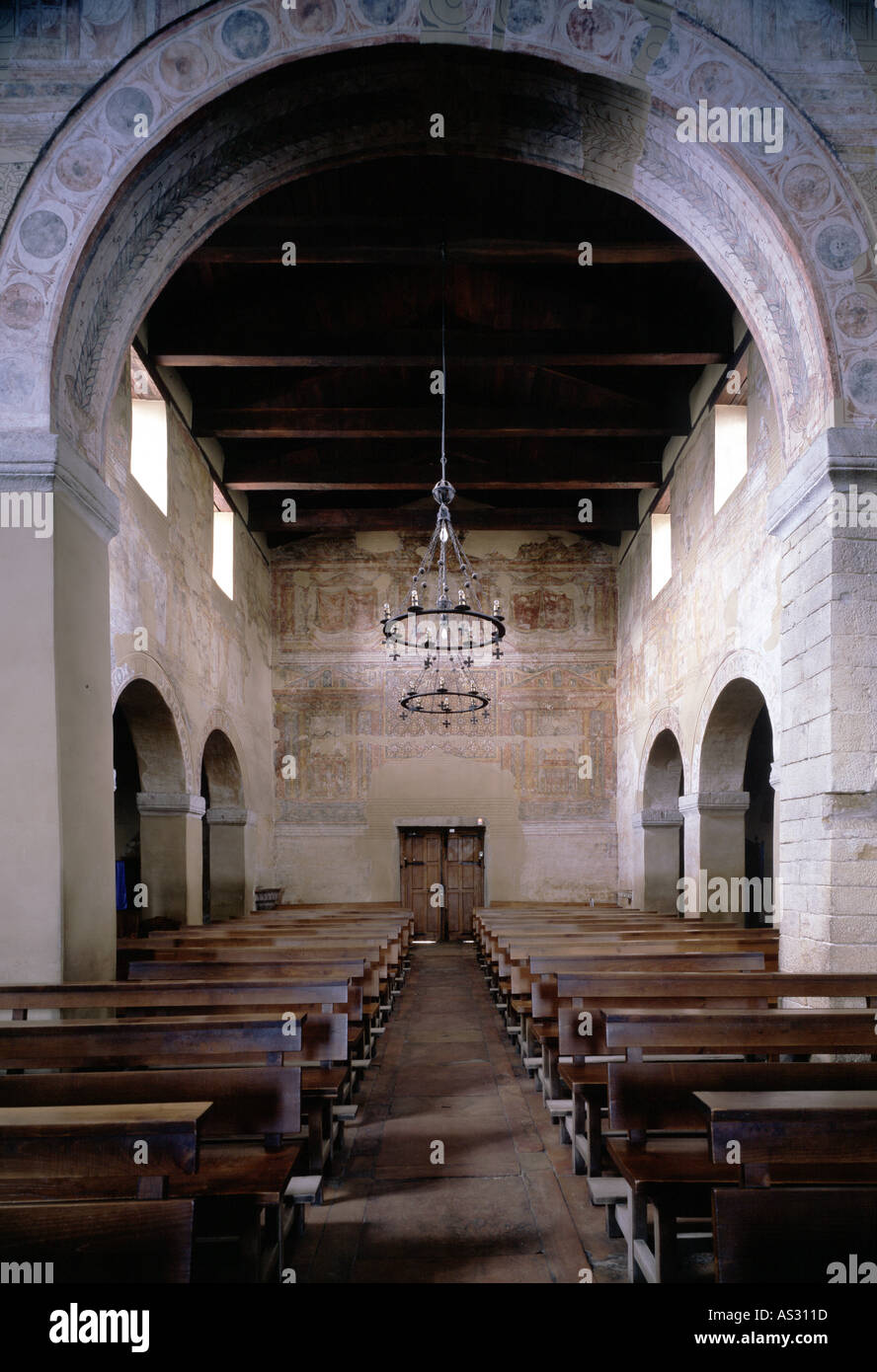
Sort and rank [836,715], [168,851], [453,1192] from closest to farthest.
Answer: [453,1192] < [836,715] < [168,851]

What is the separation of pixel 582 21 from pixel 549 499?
11.1 meters

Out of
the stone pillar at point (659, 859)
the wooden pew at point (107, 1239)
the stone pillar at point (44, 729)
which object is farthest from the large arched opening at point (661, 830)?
the wooden pew at point (107, 1239)

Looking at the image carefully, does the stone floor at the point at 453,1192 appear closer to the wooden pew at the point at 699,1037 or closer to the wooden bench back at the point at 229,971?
the wooden pew at the point at 699,1037

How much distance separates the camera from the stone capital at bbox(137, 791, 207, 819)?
11.9 metres

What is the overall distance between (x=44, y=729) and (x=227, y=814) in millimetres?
10286

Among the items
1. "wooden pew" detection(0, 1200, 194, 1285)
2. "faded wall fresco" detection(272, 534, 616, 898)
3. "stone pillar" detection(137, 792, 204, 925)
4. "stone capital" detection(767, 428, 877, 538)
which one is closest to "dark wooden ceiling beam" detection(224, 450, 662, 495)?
"faded wall fresco" detection(272, 534, 616, 898)

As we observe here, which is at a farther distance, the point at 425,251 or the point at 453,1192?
the point at 425,251

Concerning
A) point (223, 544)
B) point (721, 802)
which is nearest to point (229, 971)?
point (721, 802)

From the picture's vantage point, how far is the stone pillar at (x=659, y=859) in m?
15.9

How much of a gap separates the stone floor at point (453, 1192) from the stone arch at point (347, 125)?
4.58 m

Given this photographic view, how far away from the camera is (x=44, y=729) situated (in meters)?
5.50

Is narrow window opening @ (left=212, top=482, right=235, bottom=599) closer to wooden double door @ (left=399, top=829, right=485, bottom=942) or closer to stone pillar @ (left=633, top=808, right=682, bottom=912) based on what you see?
wooden double door @ (left=399, top=829, right=485, bottom=942)

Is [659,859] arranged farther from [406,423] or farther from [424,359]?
[424,359]
